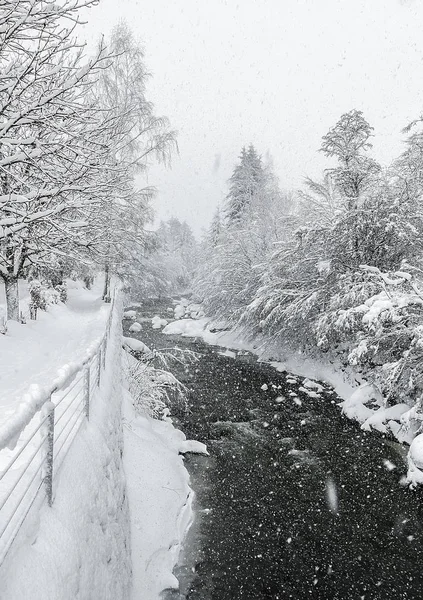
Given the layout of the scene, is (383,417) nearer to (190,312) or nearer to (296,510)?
(296,510)

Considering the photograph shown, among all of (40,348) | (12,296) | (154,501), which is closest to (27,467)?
(154,501)

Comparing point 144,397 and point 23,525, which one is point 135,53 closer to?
point 144,397

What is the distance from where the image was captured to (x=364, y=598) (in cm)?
491

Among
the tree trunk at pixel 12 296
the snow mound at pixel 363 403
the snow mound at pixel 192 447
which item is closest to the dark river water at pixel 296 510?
the snow mound at pixel 192 447

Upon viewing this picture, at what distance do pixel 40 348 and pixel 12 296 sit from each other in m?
2.01

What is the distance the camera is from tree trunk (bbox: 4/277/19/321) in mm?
10945

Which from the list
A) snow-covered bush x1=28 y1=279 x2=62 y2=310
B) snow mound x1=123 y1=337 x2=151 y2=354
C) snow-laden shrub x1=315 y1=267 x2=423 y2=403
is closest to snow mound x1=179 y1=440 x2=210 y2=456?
snow-laden shrub x1=315 y1=267 x2=423 y2=403

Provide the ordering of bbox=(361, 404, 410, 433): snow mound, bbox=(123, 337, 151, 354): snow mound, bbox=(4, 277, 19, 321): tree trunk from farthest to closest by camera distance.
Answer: bbox=(123, 337, 151, 354): snow mound < bbox=(4, 277, 19, 321): tree trunk < bbox=(361, 404, 410, 433): snow mound

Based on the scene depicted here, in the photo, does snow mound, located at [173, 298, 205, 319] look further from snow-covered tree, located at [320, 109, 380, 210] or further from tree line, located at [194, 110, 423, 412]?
snow-covered tree, located at [320, 109, 380, 210]

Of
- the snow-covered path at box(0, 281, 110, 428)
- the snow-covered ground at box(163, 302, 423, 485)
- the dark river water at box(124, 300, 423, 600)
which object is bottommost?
the dark river water at box(124, 300, 423, 600)

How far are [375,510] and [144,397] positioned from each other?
5.60 meters

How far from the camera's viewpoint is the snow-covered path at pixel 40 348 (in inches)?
276

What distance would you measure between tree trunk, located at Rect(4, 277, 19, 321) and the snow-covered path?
0.38 m

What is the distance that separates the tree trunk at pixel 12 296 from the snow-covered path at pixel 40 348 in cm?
38
